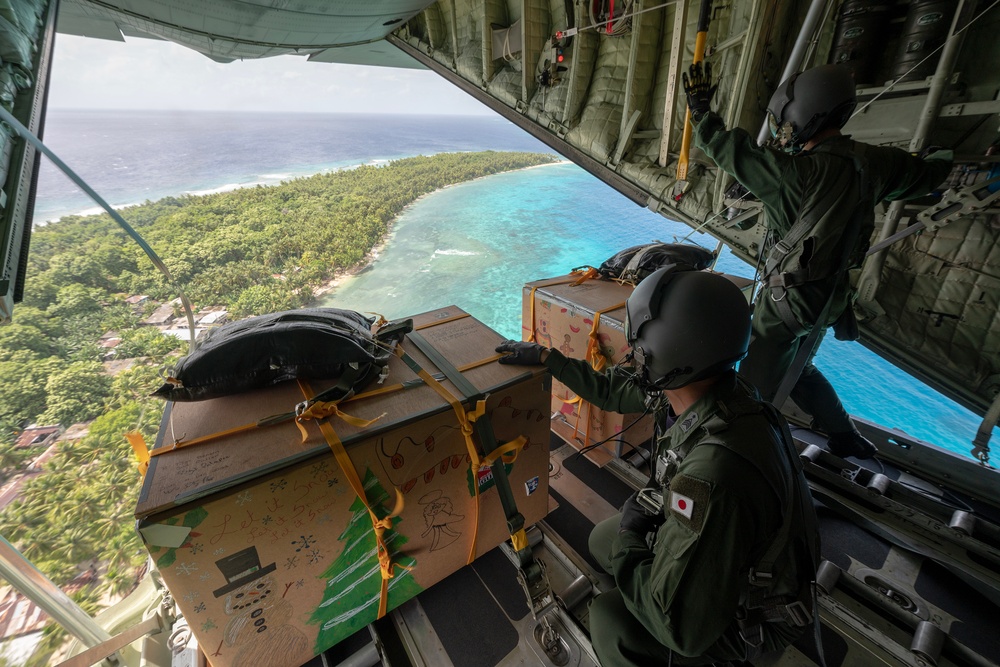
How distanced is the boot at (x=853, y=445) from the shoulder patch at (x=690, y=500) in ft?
8.04

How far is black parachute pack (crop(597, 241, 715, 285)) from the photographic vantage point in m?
2.60

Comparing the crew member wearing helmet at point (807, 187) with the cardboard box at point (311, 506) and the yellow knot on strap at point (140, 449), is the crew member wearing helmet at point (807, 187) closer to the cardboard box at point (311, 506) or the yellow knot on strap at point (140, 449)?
the cardboard box at point (311, 506)

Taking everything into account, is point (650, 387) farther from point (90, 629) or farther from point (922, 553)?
point (90, 629)

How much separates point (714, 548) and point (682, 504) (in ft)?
0.39

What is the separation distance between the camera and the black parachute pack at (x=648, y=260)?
2.60 metres

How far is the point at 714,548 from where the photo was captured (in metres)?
1.01

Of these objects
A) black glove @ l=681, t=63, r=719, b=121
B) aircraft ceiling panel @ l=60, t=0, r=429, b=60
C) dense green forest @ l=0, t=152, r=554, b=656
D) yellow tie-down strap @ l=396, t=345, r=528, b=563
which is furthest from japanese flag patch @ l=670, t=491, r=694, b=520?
dense green forest @ l=0, t=152, r=554, b=656

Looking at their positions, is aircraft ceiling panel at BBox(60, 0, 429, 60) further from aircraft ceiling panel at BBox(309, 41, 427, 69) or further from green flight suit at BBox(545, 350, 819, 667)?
green flight suit at BBox(545, 350, 819, 667)

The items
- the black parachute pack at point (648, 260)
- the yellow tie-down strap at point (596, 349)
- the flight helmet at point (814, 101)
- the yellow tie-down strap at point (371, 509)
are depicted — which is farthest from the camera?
the black parachute pack at point (648, 260)

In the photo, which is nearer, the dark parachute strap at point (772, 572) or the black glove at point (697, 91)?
the dark parachute strap at point (772, 572)

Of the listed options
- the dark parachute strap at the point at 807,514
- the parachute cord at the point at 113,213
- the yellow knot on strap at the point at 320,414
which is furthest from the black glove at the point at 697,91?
the parachute cord at the point at 113,213

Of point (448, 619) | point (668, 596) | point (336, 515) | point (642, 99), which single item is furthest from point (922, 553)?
point (642, 99)

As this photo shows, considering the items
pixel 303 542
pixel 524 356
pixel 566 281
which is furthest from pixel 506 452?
pixel 566 281

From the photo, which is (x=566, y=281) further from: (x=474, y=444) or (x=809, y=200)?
(x=474, y=444)
